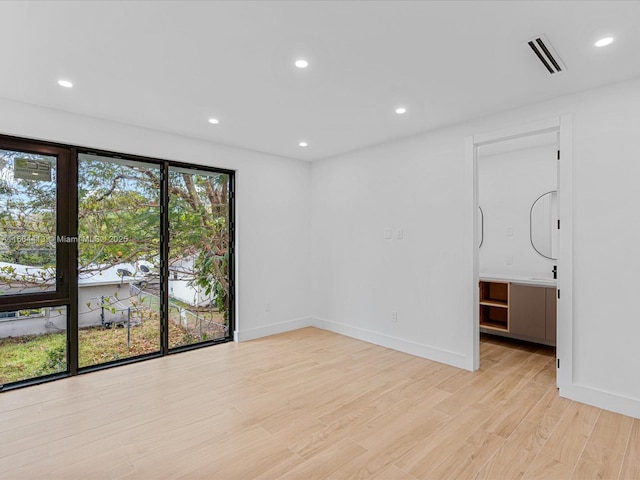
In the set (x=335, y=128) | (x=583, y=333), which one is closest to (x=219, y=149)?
(x=335, y=128)

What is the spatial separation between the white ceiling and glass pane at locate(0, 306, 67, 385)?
6.49ft

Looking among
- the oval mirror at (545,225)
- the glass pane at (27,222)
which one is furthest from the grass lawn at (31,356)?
the oval mirror at (545,225)

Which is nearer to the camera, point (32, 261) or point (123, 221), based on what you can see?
point (32, 261)

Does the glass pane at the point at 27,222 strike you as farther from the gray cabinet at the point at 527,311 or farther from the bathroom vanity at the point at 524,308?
the gray cabinet at the point at 527,311

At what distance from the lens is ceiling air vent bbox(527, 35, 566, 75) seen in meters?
2.16

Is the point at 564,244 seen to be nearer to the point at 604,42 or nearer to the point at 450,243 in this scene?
the point at 450,243

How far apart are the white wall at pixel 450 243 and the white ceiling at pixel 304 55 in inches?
14.7

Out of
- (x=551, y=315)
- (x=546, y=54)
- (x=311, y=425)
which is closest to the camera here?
(x=546, y=54)

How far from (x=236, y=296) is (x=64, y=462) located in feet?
8.55

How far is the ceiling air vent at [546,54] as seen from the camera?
216 centimetres

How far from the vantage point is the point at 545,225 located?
4.67 m

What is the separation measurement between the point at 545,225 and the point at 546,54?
3006 millimetres

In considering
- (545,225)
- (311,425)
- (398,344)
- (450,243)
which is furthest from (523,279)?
(311,425)

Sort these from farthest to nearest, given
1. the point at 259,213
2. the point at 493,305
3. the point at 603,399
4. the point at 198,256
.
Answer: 1. the point at 259,213
2. the point at 493,305
3. the point at 198,256
4. the point at 603,399
